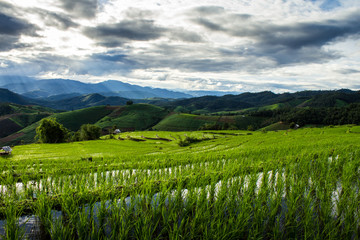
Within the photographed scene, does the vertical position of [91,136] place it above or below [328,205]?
below

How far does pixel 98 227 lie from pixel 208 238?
2413 millimetres

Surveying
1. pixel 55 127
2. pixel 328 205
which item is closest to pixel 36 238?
pixel 328 205

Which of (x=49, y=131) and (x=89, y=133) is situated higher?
(x=49, y=131)

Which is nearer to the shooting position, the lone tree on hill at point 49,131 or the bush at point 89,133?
the lone tree on hill at point 49,131

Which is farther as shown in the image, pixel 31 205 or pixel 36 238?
pixel 31 205

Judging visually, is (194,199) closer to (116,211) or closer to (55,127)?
(116,211)

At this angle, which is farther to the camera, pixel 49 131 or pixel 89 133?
pixel 89 133

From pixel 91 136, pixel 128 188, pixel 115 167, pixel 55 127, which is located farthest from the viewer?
pixel 91 136

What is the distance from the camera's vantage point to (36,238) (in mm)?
3988

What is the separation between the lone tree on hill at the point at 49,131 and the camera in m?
60.7

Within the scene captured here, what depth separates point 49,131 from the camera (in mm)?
61719

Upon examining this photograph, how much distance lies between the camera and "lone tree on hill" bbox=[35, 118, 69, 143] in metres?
60.7

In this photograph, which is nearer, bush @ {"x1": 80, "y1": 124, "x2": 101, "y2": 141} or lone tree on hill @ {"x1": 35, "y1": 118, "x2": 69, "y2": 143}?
lone tree on hill @ {"x1": 35, "y1": 118, "x2": 69, "y2": 143}

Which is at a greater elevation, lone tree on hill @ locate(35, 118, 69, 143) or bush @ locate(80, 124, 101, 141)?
lone tree on hill @ locate(35, 118, 69, 143)
